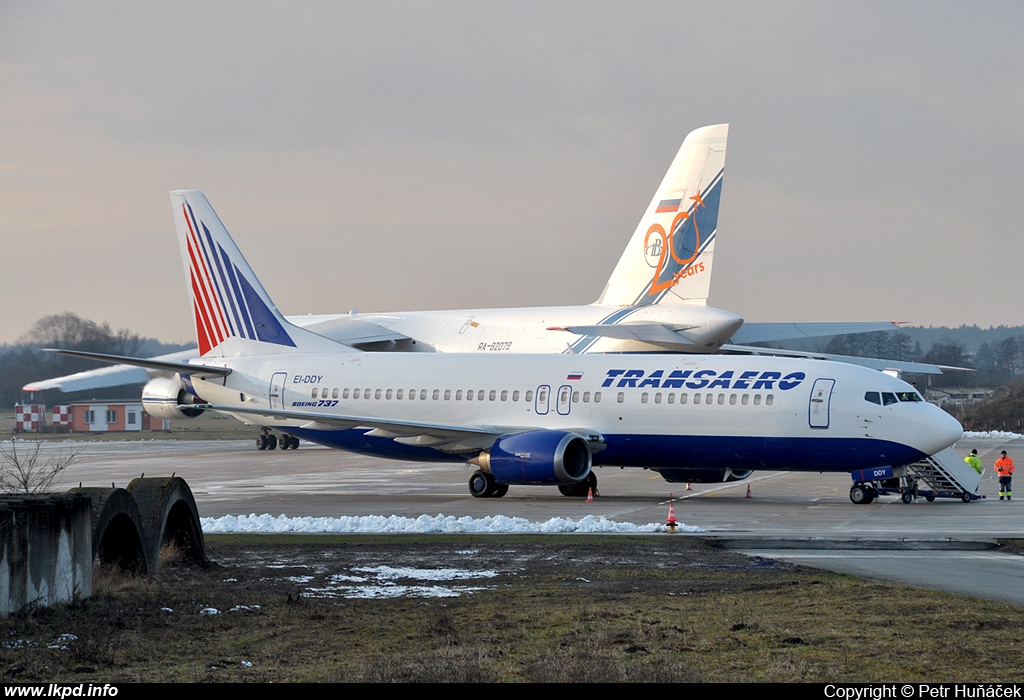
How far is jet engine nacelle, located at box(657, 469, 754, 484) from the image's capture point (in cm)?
3047

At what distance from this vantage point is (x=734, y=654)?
995cm

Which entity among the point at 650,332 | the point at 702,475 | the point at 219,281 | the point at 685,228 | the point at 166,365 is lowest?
the point at 702,475

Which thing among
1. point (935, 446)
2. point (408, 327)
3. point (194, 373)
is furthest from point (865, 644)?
point (408, 327)

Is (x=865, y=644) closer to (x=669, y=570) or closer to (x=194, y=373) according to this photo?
(x=669, y=570)

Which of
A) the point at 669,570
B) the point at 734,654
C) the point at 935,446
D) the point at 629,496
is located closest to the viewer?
the point at 734,654

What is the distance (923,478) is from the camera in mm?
28656

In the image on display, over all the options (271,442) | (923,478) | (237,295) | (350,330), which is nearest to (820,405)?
(923,478)

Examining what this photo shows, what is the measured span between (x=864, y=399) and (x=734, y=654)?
18.0m

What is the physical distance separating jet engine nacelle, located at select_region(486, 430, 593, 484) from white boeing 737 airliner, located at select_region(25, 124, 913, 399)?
38.0 feet

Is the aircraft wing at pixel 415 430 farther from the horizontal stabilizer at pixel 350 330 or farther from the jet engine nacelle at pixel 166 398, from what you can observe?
the jet engine nacelle at pixel 166 398

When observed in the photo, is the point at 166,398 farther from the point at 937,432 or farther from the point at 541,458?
the point at 937,432

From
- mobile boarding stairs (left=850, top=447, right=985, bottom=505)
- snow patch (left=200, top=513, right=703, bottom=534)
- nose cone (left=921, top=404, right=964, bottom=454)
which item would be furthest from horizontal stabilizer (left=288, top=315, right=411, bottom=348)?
snow patch (left=200, top=513, right=703, bottom=534)

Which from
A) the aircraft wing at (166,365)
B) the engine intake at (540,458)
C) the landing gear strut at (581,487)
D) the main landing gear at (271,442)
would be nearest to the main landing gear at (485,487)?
the engine intake at (540,458)

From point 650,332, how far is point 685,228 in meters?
4.64
